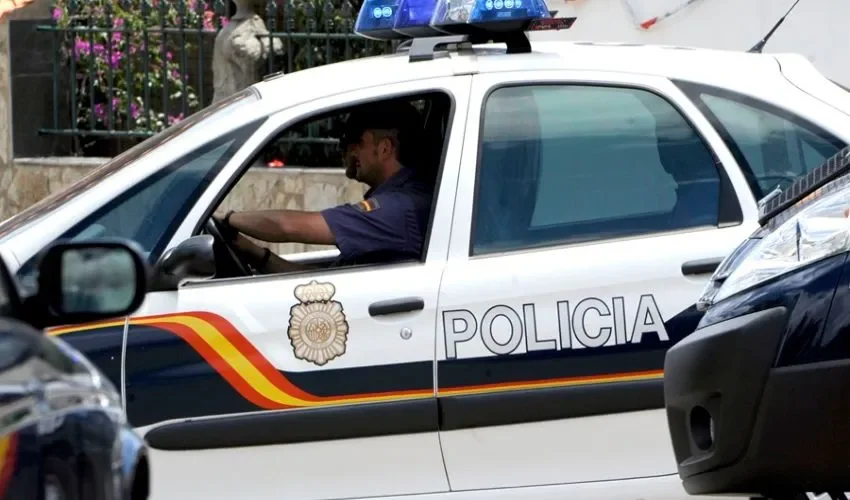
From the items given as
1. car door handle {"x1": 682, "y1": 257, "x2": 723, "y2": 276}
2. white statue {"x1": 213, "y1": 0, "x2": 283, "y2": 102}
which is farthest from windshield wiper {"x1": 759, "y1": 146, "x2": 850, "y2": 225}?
white statue {"x1": 213, "y1": 0, "x2": 283, "y2": 102}

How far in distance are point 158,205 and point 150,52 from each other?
21.9 feet

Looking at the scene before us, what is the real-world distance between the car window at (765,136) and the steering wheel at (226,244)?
1.48 metres

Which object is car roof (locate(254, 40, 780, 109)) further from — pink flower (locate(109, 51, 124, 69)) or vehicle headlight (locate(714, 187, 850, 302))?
pink flower (locate(109, 51, 124, 69))

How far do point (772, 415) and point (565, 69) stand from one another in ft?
5.22

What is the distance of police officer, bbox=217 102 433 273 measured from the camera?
518cm

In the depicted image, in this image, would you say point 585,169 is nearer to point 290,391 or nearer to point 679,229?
point 679,229

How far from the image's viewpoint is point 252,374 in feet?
15.8

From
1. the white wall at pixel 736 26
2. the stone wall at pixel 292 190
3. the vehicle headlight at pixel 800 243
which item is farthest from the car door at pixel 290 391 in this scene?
the white wall at pixel 736 26

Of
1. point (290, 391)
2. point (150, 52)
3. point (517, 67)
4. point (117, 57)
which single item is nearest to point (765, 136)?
point (517, 67)

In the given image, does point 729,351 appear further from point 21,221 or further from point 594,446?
point 21,221

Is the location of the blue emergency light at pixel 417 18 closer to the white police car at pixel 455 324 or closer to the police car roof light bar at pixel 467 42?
the police car roof light bar at pixel 467 42

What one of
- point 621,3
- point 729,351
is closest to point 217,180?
point 729,351

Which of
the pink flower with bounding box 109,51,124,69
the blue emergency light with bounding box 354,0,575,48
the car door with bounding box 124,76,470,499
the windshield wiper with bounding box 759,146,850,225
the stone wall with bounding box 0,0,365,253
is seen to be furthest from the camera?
the pink flower with bounding box 109,51,124,69

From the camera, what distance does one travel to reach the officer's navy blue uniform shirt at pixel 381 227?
516 centimetres
